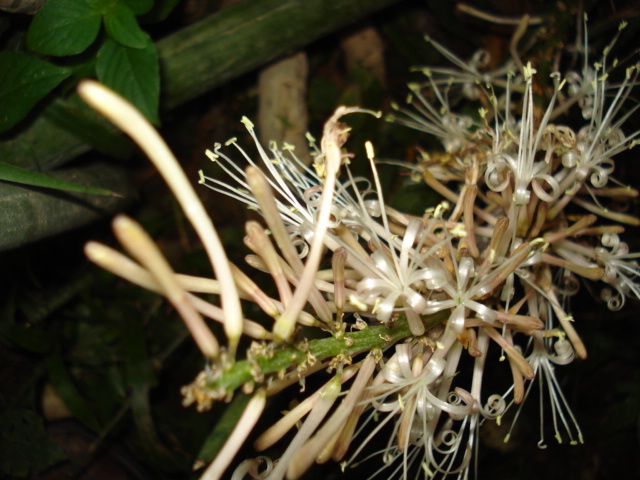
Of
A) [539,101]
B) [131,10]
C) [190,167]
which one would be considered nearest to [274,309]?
[131,10]

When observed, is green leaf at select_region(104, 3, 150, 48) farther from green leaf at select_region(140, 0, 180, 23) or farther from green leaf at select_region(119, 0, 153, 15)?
green leaf at select_region(140, 0, 180, 23)

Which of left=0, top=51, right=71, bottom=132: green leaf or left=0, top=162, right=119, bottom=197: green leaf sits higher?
left=0, top=51, right=71, bottom=132: green leaf

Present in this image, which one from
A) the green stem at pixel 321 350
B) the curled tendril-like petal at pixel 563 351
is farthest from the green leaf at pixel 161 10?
the curled tendril-like petal at pixel 563 351

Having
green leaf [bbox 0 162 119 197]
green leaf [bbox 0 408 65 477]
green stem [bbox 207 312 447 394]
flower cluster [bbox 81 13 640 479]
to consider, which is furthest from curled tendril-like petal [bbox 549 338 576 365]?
green leaf [bbox 0 408 65 477]

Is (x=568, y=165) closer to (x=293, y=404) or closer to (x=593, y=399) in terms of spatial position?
(x=293, y=404)

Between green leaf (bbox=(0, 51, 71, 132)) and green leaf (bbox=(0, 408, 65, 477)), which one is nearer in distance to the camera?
green leaf (bbox=(0, 51, 71, 132))

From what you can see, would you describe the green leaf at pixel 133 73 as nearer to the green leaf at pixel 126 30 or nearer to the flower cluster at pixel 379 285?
the green leaf at pixel 126 30

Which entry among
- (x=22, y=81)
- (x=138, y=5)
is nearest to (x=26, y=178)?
(x=22, y=81)

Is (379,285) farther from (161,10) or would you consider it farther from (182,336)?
(182,336)
